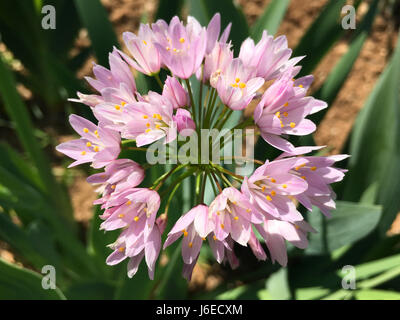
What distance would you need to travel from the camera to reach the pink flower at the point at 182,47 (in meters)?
0.68

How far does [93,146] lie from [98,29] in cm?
37

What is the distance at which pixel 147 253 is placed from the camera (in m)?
0.65

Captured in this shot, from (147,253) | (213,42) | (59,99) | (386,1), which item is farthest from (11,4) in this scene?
(386,1)

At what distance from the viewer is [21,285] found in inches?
32.7

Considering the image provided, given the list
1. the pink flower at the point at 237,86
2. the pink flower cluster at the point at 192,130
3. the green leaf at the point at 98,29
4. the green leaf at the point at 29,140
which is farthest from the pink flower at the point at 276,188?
the green leaf at the point at 29,140

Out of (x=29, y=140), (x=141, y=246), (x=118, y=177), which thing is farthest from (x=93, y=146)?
(x=29, y=140)

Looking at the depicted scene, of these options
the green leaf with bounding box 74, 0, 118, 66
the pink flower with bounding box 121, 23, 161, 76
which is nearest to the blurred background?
the green leaf with bounding box 74, 0, 118, 66

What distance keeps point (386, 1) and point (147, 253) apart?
1.77 metres

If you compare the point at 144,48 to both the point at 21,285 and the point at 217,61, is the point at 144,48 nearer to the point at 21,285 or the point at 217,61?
the point at 217,61

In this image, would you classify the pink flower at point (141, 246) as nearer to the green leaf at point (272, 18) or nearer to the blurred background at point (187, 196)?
the blurred background at point (187, 196)

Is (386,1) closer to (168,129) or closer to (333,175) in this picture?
(333,175)

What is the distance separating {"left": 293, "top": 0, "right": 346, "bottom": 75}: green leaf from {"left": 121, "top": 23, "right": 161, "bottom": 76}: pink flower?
438mm

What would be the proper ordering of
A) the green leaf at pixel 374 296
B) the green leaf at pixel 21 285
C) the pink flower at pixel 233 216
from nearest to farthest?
the pink flower at pixel 233 216 < the green leaf at pixel 21 285 < the green leaf at pixel 374 296

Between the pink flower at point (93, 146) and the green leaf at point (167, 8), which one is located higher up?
the green leaf at point (167, 8)
